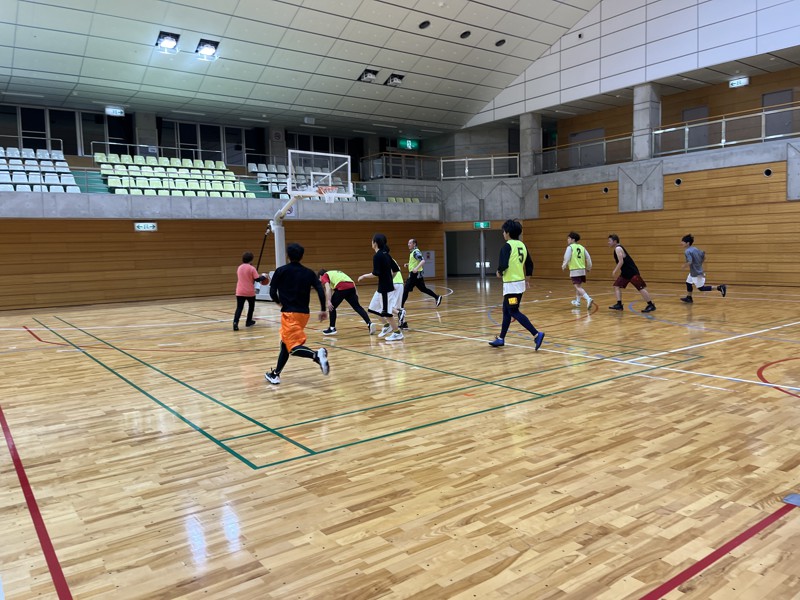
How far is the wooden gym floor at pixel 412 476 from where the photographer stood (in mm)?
2754

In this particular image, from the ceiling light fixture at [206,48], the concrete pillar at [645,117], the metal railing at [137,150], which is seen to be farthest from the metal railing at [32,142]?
the concrete pillar at [645,117]

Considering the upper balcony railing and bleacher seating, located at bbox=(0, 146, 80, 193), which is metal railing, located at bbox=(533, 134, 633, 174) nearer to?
the upper balcony railing

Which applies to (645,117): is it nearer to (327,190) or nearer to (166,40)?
(327,190)

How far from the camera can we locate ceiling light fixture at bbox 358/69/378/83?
21.8m

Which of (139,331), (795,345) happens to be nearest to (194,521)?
(795,345)

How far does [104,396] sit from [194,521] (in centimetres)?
382

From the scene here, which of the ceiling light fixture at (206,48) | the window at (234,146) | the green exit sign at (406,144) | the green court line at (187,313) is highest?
the ceiling light fixture at (206,48)

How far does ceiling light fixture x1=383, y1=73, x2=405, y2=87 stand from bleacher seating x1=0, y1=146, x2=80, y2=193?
1180 centimetres

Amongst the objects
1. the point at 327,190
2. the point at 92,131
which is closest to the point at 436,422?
the point at 327,190

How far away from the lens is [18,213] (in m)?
17.3

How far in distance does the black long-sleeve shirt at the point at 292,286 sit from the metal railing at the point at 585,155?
60.9 ft

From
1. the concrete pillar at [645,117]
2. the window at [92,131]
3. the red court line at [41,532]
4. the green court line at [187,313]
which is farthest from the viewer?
the window at [92,131]

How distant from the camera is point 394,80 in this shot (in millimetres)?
22547

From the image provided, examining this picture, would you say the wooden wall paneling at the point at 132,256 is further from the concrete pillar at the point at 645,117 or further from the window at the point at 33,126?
the concrete pillar at the point at 645,117
